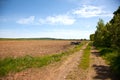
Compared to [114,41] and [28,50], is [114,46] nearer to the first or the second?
[114,41]

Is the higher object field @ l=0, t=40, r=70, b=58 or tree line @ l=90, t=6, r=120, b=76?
tree line @ l=90, t=6, r=120, b=76

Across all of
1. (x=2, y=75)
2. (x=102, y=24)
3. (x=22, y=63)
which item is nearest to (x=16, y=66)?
(x=22, y=63)

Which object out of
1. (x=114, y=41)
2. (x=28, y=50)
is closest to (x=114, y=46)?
(x=114, y=41)

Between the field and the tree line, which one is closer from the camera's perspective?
the tree line

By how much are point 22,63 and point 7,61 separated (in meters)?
1.93

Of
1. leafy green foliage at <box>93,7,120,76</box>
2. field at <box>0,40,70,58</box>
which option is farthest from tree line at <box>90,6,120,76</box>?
field at <box>0,40,70,58</box>

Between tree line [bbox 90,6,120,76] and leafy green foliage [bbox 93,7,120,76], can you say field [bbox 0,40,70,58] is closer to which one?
tree line [bbox 90,6,120,76]

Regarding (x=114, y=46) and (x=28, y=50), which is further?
(x=28, y=50)

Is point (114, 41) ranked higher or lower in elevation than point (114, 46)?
higher

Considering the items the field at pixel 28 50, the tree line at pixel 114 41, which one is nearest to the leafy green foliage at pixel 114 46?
the tree line at pixel 114 41

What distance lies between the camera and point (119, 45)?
23.8 meters

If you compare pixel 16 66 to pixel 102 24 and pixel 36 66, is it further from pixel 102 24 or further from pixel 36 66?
pixel 102 24

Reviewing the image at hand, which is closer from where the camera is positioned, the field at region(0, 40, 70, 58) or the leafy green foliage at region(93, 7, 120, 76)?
the leafy green foliage at region(93, 7, 120, 76)

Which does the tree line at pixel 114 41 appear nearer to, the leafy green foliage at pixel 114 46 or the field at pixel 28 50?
the leafy green foliage at pixel 114 46
